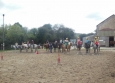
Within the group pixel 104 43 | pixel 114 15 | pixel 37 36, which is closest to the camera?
pixel 104 43

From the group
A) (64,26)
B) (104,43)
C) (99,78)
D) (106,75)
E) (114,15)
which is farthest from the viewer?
(64,26)

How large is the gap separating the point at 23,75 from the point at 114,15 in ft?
210

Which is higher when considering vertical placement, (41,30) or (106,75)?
(41,30)

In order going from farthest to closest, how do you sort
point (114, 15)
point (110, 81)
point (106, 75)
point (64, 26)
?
point (64, 26), point (114, 15), point (106, 75), point (110, 81)

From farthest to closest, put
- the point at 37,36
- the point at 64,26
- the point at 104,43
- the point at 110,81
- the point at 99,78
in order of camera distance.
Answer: the point at 64,26, the point at 37,36, the point at 104,43, the point at 99,78, the point at 110,81

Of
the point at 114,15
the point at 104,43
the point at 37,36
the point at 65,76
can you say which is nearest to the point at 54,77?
the point at 65,76

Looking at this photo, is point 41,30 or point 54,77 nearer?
point 54,77

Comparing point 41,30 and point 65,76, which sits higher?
point 41,30

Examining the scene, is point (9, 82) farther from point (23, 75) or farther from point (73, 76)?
point (73, 76)

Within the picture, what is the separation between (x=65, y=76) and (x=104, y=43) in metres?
52.9

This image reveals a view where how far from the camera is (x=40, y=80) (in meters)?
11.2

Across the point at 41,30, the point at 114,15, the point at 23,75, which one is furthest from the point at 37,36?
the point at 23,75

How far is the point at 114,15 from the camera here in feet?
236

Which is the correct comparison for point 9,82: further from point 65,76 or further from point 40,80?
point 65,76
